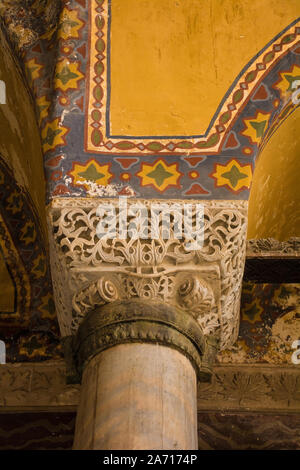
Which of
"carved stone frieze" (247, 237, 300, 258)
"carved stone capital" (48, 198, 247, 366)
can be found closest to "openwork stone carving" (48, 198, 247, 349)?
"carved stone capital" (48, 198, 247, 366)

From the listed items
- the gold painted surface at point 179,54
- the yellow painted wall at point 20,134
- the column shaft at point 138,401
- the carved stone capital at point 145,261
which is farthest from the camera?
the yellow painted wall at point 20,134

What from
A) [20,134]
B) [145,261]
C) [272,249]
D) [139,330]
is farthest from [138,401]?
[20,134]

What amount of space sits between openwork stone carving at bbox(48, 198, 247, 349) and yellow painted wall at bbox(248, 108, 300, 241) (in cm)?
91

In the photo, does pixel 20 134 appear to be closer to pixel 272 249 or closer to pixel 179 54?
pixel 179 54

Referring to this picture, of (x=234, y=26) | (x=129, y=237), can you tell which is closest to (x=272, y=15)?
(x=234, y=26)

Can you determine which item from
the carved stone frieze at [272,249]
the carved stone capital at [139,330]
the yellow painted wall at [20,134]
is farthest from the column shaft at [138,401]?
the yellow painted wall at [20,134]

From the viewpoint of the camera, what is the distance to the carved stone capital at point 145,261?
318 centimetres

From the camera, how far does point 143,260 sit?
10.5 ft

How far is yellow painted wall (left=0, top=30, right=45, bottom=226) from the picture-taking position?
400 cm

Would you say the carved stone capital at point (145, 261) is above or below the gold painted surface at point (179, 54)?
below

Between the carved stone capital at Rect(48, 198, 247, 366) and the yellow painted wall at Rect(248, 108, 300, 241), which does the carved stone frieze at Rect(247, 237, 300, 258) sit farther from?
the yellow painted wall at Rect(248, 108, 300, 241)

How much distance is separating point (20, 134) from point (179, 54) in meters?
1.05

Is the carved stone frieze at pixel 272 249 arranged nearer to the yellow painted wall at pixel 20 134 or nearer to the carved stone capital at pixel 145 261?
the carved stone capital at pixel 145 261

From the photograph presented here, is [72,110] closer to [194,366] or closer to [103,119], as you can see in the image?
[103,119]
